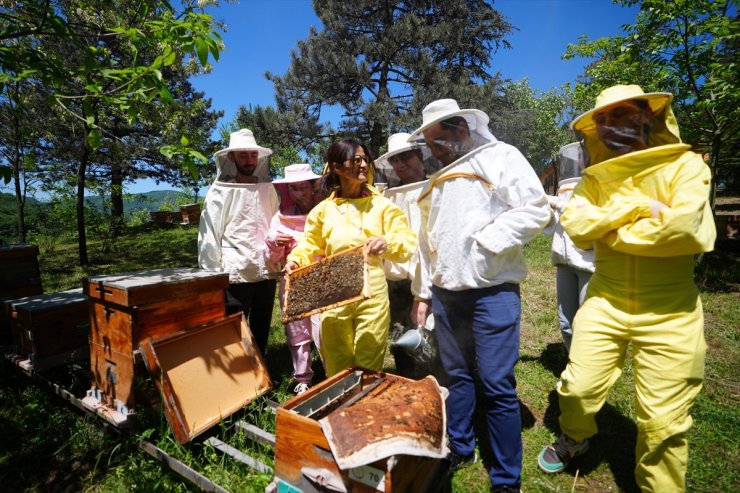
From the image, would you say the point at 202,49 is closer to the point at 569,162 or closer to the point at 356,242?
the point at 356,242

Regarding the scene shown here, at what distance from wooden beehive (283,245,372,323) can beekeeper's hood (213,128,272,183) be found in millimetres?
1430

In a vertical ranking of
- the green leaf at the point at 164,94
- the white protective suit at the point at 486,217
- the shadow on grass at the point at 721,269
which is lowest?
the shadow on grass at the point at 721,269

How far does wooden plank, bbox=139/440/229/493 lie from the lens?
86.6 inches

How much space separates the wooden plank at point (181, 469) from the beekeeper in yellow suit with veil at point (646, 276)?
211 centimetres

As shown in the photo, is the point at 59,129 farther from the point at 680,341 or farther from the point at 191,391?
the point at 680,341

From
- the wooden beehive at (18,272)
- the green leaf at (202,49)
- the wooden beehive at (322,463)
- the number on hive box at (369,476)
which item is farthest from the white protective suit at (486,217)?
the wooden beehive at (18,272)

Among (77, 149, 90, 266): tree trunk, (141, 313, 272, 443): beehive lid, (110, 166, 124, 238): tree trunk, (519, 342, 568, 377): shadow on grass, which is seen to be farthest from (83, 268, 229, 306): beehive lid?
(110, 166, 124, 238): tree trunk

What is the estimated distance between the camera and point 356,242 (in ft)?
9.14

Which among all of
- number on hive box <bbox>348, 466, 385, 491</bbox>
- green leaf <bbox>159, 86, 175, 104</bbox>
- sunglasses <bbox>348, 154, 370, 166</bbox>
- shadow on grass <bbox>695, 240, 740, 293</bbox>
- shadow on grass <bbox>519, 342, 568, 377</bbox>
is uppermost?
green leaf <bbox>159, 86, 175, 104</bbox>

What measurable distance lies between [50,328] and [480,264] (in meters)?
3.70

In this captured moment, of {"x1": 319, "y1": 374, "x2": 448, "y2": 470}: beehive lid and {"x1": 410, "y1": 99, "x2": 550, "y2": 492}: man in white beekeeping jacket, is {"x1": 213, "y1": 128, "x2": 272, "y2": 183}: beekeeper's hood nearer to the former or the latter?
{"x1": 410, "y1": 99, "x2": 550, "y2": 492}: man in white beekeeping jacket

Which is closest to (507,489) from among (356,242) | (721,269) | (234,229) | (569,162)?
(356,242)

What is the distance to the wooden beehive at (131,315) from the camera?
8.41 feet

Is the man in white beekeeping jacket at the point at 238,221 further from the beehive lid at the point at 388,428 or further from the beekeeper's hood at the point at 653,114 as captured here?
the beekeeper's hood at the point at 653,114
